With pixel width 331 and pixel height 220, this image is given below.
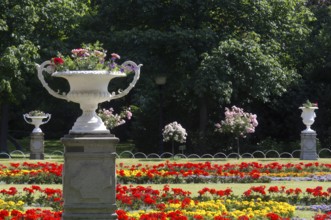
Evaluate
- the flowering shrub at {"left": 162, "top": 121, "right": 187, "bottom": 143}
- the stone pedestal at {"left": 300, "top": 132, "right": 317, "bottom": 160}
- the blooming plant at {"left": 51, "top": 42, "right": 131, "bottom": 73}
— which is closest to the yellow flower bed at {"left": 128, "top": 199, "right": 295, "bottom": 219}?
the blooming plant at {"left": 51, "top": 42, "right": 131, "bottom": 73}

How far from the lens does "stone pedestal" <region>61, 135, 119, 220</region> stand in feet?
33.5

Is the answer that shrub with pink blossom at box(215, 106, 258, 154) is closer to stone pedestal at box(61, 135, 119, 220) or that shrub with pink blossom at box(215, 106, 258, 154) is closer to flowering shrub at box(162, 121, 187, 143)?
flowering shrub at box(162, 121, 187, 143)

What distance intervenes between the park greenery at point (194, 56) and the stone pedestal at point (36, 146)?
11.6 feet

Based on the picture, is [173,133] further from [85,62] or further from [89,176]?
[89,176]

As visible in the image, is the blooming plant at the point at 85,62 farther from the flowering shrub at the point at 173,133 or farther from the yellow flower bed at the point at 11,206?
the flowering shrub at the point at 173,133

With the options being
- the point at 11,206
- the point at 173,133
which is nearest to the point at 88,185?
the point at 11,206

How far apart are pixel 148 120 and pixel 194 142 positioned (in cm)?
256

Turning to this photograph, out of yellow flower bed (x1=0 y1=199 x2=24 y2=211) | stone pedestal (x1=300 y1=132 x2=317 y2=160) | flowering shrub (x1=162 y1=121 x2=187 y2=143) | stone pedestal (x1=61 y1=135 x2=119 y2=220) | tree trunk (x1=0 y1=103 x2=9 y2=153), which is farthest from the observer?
tree trunk (x1=0 y1=103 x2=9 y2=153)

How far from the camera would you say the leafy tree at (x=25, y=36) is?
33.5m

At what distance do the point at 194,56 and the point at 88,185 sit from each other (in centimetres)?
2493

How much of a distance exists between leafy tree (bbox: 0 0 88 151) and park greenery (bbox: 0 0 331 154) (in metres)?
0.04

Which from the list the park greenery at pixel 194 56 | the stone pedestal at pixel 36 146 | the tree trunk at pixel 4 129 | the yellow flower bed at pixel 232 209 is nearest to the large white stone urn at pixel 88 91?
the yellow flower bed at pixel 232 209

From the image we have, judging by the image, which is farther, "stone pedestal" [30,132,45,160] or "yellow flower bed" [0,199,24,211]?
"stone pedestal" [30,132,45,160]

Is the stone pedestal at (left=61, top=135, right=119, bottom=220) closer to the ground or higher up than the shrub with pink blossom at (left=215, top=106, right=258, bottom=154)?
closer to the ground
